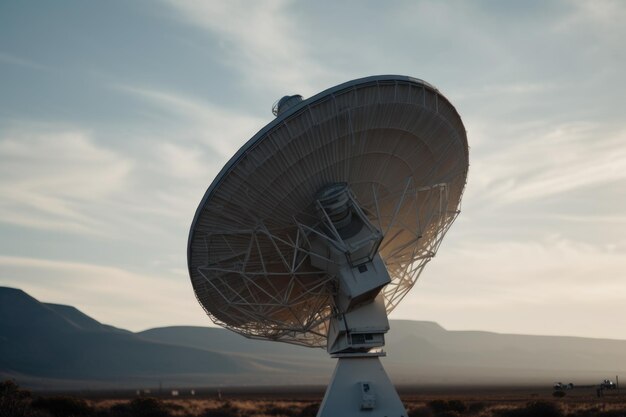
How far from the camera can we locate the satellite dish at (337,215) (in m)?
25.8

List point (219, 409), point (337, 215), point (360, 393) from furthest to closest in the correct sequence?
point (219, 409), point (337, 215), point (360, 393)

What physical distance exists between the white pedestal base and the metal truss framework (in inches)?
107

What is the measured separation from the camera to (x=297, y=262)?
2933 cm

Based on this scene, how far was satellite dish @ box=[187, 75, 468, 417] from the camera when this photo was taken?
25828 mm

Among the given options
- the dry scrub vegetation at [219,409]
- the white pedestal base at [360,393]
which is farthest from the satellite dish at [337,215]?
the dry scrub vegetation at [219,409]

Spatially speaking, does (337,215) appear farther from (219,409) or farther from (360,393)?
(219,409)

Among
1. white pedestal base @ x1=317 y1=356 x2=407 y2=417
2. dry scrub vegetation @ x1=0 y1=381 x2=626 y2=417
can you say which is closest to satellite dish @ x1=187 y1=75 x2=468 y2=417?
white pedestal base @ x1=317 y1=356 x2=407 y2=417

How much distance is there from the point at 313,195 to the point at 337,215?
4.02 ft

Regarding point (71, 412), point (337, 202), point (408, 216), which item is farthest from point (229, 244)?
point (71, 412)

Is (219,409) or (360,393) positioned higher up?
(360,393)

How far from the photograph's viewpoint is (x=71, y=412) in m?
38.9

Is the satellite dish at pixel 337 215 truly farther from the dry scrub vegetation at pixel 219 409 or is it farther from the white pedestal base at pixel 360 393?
the dry scrub vegetation at pixel 219 409

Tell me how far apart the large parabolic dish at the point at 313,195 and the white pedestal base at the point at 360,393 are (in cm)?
276

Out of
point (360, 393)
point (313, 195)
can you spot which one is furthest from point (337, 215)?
point (360, 393)
